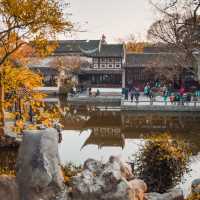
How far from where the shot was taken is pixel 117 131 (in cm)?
2106

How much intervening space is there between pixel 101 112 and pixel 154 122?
592 centimetres

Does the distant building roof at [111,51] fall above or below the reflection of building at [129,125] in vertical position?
above

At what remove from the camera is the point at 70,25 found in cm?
1009

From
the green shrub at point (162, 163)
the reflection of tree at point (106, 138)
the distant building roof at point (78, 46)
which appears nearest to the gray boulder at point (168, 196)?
the green shrub at point (162, 163)

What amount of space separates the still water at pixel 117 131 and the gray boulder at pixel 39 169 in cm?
434

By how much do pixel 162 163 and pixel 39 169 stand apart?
346 centimetres

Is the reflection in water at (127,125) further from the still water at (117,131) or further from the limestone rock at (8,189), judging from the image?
the limestone rock at (8,189)

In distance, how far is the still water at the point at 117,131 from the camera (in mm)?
15133

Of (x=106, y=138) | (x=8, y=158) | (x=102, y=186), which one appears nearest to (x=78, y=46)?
(x=106, y=138)

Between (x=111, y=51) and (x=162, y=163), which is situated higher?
(x=111, y=51)

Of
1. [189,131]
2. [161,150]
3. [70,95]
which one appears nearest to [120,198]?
[161,150]

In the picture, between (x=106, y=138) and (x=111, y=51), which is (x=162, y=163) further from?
(x=111, y=51)

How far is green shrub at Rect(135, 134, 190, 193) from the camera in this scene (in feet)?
31.3

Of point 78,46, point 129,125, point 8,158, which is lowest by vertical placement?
point 8,158
